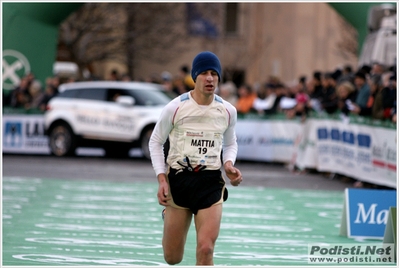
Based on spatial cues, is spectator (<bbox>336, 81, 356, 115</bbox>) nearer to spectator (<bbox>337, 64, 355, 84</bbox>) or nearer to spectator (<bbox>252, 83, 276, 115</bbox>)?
spectator (<bbox>337, 64, 355, 84</bbox>)

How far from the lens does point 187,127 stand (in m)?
7.83

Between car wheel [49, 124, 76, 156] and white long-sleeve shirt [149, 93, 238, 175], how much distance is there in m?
18.5

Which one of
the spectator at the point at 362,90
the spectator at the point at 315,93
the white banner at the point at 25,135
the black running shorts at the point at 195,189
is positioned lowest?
the white banner at the point at 25,135

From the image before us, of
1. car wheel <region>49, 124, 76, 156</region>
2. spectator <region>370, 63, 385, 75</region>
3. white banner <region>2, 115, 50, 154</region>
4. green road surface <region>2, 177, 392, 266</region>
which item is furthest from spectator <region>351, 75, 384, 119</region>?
white banner <region>2, 115, 50, 154</region>

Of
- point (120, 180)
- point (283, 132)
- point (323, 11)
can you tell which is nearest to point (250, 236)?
point (120, 180)

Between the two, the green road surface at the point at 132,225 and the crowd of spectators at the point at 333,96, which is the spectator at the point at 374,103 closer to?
the crowd of spectators at the point at 333,96

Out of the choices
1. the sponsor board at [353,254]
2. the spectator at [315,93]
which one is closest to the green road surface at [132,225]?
the sponsor board at [353,254]

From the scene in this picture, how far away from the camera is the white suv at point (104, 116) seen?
2538cm

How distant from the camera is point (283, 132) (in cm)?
2514

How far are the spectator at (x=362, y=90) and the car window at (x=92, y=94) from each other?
329 inches

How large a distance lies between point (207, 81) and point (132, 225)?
5.20 meters

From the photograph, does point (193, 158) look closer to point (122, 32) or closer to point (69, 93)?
point (69, 93)

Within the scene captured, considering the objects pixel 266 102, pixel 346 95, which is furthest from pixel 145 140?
pixel 346 95

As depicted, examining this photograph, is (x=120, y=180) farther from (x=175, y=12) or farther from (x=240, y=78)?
(x=240, y=78)
